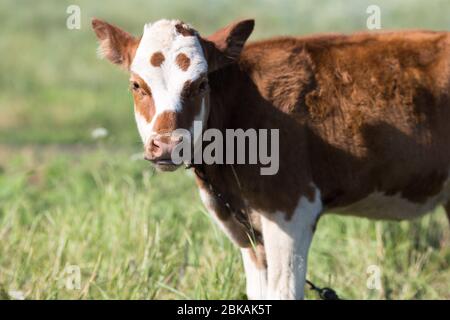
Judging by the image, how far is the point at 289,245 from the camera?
639 cm

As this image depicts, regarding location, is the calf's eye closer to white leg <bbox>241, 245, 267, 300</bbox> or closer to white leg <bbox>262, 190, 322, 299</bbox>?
white leg <bbox>262, 190, 322, 299</bbox>

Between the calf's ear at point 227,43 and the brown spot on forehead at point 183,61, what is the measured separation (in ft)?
0.95

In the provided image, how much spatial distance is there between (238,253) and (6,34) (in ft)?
50.8

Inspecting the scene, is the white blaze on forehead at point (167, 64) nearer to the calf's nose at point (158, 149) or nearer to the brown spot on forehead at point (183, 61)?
the brown spot on forehead at point (183, 61)

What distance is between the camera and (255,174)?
20.8 ft

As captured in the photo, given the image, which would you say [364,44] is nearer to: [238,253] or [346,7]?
[238,253]

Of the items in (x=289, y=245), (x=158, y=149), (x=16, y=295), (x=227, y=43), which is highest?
(x=227, y=43)

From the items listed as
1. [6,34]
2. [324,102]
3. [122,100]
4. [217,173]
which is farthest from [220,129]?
[6,34]

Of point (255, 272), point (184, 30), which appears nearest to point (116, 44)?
point (184, 30)

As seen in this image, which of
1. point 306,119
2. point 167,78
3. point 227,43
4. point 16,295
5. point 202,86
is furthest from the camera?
point 16,295

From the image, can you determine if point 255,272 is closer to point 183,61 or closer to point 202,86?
point 202,86

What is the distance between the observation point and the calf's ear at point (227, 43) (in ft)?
20.6

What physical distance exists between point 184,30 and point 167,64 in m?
0.27

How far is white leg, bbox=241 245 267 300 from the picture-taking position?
669 cm
